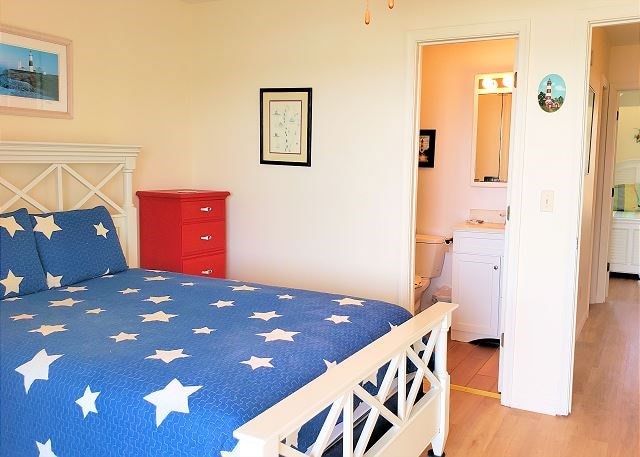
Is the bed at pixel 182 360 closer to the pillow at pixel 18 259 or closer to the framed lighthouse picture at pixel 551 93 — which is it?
the pillow at pixel 18 259

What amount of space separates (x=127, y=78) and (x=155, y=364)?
2402mm

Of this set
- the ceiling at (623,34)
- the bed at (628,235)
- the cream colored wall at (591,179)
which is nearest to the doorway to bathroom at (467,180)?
the cream colored wall at (591,179)

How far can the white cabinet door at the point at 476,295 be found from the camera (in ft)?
14.0

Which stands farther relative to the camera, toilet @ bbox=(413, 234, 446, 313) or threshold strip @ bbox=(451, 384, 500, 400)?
toilet @ bbox=(413, 234, 446, 313)

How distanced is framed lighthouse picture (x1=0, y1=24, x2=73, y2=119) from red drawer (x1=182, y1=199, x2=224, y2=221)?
843 millimetres

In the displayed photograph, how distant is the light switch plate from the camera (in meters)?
3.16

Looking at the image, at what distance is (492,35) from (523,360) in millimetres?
1699

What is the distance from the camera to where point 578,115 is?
3.07 metres

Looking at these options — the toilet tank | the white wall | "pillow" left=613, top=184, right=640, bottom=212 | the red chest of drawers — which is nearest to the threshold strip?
A: the white wall

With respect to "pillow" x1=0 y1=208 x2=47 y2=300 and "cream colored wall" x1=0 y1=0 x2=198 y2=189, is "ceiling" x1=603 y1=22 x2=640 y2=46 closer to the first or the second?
"cream colored wall" x1=0 y1=0 x2=198 y2=189

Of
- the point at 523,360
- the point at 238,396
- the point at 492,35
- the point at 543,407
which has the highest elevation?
the point at 492,35

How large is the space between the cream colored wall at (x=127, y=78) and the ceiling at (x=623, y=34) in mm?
2933

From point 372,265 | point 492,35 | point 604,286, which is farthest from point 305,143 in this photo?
point 604,286

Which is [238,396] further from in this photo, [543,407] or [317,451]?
[543,407]
